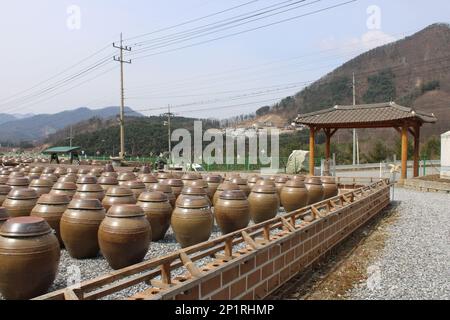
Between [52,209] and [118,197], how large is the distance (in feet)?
4.68

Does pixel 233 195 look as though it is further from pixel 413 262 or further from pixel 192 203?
pixel 413 262

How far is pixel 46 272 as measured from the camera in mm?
5383

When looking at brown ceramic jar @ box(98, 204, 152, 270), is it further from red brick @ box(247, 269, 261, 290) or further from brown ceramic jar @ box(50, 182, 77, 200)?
brown ceramic jar @ box(50, 182, 77, 200)

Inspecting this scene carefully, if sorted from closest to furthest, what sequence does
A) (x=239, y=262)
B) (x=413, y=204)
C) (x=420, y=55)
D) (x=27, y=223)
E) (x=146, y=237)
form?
(x=239, y=262) < (x=27, y=223) < (x=146, y=237) < (x=413, y=204) < (x=420, y=55)

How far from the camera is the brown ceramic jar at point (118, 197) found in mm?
8570

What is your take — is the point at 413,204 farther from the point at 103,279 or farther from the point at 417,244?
the point at 103,279

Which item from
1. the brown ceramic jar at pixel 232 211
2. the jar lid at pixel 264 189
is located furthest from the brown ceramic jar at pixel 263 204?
the brown ceramic jar at pixel 232 211

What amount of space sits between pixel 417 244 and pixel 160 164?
22989 mm

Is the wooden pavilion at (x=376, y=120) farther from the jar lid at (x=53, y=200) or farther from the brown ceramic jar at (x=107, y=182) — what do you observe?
the jar lid at (x=53, y=200)

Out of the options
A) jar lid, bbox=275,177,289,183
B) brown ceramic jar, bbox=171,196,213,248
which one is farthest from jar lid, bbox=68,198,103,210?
jar lid, bbox=275,177,289,183

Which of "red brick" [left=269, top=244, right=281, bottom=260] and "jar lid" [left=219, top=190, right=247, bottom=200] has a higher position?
"jar lid" [left=219, top=190, right=247, bottom=200]

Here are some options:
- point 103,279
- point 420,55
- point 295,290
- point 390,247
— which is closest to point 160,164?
point 390,247

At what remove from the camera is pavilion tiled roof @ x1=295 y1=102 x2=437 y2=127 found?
62.3ft

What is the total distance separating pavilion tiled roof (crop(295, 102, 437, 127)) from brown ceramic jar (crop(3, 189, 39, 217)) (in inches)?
610
